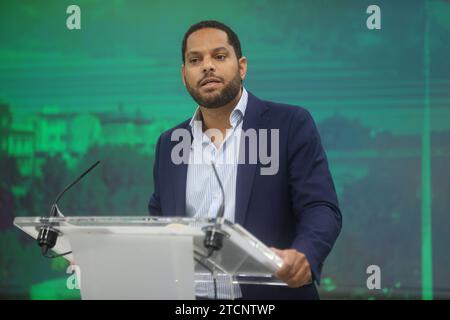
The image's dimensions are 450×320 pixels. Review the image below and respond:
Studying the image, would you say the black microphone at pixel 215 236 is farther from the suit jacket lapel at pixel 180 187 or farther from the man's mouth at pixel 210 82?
the man's mouth at pixel 210 82

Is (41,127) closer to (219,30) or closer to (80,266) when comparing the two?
(219,30)

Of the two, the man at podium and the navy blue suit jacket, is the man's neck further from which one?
the navy blue suit jacket

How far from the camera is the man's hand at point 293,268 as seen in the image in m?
1.60

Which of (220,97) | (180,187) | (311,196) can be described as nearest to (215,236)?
(311,196)

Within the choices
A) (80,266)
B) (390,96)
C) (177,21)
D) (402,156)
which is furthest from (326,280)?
(80,266)

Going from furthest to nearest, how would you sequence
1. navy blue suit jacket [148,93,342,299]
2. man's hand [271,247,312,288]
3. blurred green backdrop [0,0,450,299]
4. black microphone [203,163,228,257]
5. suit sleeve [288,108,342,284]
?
blurred green backdrop [0,0,450,299] < navy blue suit jacket [148,93,342,299] < suit sleeve [288,108,342,284] < man's hand [271,247,312,288] < black microphone [203,163,228,257]

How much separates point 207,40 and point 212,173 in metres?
0.49

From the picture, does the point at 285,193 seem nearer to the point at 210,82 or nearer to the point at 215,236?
the point at 210,82

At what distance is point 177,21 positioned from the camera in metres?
3.94

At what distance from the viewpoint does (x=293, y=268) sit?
1633 millimetres

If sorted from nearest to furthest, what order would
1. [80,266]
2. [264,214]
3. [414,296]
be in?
1. [80,266]
2. [264,214]
3. [414,296]

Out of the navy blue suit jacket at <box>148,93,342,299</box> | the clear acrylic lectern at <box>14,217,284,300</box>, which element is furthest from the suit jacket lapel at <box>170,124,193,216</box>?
the clear acrylic lectern at <box>14,217,284,300</box>

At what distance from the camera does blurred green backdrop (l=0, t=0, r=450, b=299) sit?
3723 mm

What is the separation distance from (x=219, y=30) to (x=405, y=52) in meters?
1.76
